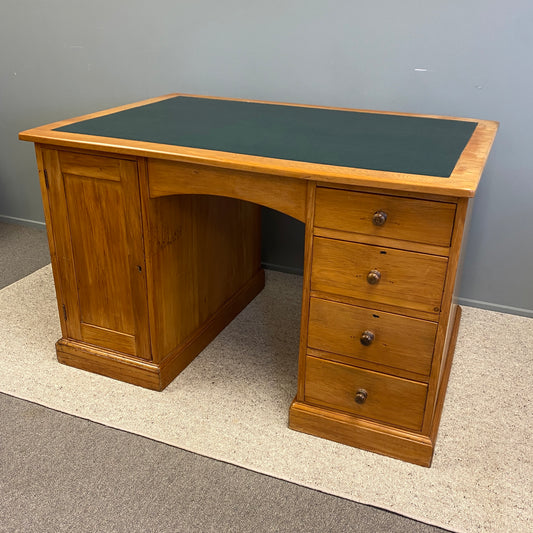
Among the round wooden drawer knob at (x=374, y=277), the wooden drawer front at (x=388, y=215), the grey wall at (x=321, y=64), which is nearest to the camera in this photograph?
the wooden drawer front at (x=388, y=215)

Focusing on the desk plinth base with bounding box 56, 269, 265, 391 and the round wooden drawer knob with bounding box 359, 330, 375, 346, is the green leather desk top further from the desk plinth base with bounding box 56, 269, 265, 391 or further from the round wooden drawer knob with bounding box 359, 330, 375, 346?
the desk plinth base with bounding box 56, 269, 265, 391

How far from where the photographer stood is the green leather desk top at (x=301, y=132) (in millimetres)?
1370

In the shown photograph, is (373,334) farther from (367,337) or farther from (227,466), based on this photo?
(227,466)

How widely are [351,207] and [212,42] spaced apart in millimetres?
1271

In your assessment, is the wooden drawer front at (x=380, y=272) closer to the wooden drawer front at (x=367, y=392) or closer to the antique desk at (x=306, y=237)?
the antique desk at (x=306, y=237)

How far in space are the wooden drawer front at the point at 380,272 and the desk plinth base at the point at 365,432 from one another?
363mm

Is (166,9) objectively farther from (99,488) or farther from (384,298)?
(99,488)

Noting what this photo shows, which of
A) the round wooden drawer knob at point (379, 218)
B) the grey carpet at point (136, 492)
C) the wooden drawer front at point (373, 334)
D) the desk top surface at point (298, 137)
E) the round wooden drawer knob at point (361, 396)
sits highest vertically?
the desk top surface at point (298, 137)

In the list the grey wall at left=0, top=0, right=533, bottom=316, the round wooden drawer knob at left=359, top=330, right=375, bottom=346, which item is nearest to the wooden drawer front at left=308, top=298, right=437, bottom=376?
the round wooden drawer knob at left=359, top=330, right=375, bottom=346

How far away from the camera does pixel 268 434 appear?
158 centimetres

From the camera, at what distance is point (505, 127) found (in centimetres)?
197

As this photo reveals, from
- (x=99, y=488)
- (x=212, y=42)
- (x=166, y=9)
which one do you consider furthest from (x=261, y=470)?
(x=166, y=9)

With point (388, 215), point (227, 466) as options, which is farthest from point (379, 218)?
point (227, 466)

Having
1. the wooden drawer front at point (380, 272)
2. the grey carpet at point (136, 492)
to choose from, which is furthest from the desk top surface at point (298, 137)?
the grey carpet at point (136, 492)
